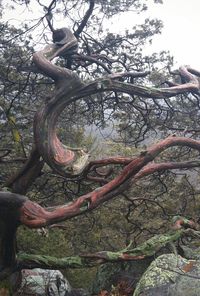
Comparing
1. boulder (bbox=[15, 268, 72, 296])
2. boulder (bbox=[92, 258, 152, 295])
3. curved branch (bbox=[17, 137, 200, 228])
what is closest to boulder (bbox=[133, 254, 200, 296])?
curved branch (bbox=[17, 137, 200, 228])

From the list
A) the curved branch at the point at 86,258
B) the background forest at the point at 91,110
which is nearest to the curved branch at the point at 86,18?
the background forest at the point at 91,110

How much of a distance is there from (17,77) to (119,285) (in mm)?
4511

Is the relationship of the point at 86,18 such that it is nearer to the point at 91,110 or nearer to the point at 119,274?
the point at 91,110

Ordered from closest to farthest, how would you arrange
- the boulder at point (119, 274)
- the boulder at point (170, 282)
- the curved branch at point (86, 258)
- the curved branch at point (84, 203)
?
1. the boulder at point (170, 282)
2. the curved branch at point (84, 203)
3. the curved branch at point (86, 258)
4. the boulder at point (119, 274)

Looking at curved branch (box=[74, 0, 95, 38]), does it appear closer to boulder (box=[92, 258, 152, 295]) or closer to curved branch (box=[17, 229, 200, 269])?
curved branch (box=[17, 229, 200, 269])

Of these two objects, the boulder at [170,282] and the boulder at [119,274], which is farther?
the boulder at [119,274]

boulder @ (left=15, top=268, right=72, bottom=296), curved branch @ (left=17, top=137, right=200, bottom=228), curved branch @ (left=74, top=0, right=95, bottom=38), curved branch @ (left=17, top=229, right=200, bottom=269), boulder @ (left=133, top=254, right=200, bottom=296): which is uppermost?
curved branch @ (left=74, top=0, right=95, bottom=38)

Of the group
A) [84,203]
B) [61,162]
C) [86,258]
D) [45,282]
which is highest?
[61,162]

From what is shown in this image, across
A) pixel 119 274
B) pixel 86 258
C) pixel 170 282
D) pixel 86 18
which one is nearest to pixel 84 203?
pixel 86 258

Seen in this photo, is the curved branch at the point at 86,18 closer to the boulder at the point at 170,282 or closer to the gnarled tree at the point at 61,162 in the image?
the gnarled tree at the point at 61,162

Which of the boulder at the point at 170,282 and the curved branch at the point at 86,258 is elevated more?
the curved branch at the point at 86,258

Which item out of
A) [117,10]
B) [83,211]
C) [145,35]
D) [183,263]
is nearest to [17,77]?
[117,10]

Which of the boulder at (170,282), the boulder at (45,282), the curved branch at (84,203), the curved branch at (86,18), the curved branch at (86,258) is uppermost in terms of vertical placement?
the curved branch at (86,18)

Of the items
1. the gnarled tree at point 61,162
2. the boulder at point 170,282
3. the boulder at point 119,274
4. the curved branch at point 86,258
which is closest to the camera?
the gnarled tree at point 61,162
